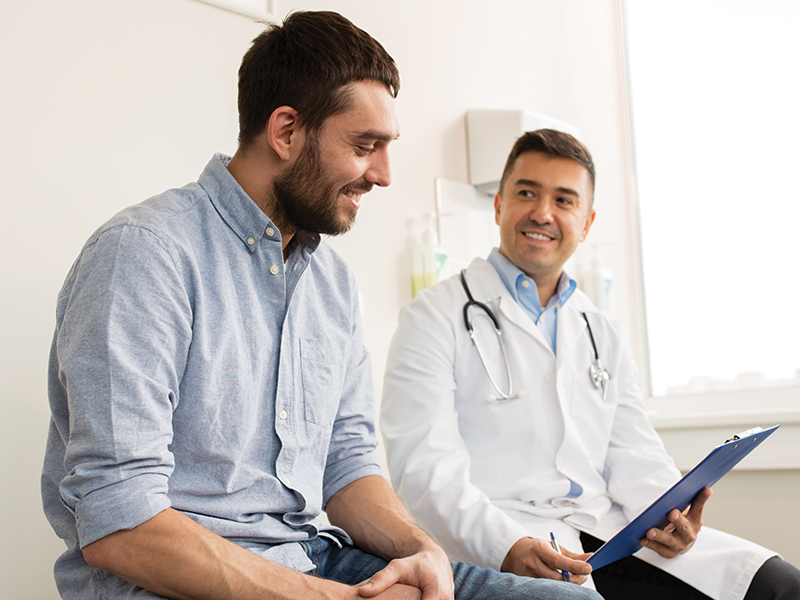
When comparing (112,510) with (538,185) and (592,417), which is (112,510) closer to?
(592,417)

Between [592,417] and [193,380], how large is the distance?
3.26 ft

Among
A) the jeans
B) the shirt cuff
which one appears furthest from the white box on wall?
the shirt cuff

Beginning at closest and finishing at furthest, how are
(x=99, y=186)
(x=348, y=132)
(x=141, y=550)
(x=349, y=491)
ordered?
(x=141, y=550) → (x=348, y=132) → (x=349, y=491) → (x=99, y=186)

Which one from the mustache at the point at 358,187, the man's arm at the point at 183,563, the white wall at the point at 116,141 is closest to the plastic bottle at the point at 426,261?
the white wall at the point at 116,141

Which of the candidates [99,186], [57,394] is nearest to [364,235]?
[99,186]

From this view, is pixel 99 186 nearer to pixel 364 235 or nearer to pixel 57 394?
pixel 57 394

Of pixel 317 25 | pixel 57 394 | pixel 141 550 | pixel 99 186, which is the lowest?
pixel 141 550

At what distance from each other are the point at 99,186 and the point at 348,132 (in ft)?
1.81

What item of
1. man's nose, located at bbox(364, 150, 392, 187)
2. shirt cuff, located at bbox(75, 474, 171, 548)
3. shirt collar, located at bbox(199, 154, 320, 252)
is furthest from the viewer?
man's nose, located at bbox(364, 150, 392, 187)

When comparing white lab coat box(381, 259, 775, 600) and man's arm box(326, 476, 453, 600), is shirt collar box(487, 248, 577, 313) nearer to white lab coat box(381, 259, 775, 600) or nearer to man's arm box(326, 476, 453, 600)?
white lab coat box(381, 259, 775, 600)

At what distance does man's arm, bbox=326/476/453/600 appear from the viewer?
3.05 ft

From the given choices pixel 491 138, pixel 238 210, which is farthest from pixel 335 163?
pixel 491 138

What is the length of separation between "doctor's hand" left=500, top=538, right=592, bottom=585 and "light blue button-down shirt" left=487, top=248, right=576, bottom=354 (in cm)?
53

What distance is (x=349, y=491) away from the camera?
1.17 metres
